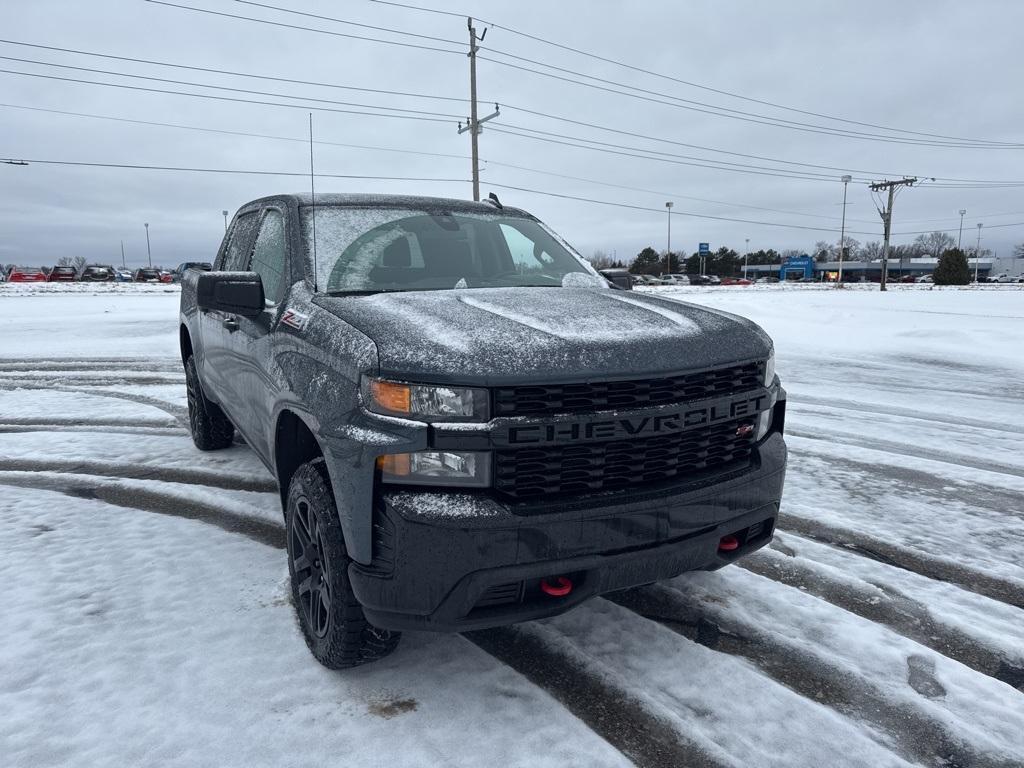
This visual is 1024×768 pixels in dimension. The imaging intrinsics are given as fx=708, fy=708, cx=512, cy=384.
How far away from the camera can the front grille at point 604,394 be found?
2162 millimetres

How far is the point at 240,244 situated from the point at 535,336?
3037mm

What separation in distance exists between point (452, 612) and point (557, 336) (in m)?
0.94

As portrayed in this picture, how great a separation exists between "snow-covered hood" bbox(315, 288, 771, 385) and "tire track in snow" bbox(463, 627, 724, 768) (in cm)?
113

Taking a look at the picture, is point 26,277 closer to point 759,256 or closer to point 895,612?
point 895,612

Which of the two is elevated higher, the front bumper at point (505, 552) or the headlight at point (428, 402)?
the headlight at point (428, 402)

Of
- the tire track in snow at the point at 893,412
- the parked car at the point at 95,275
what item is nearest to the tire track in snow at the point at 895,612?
the tire track in snow at the point at 893,412

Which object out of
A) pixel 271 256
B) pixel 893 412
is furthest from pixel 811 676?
pixel 893 412

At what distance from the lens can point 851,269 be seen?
11500 cm

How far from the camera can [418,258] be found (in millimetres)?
3469

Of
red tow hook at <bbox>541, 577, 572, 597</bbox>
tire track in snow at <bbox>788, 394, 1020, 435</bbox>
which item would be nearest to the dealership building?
tire track in snow at <bbox>788, 394, 1020, 435</bbox>

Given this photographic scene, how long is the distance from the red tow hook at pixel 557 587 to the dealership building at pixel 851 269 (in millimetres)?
110074

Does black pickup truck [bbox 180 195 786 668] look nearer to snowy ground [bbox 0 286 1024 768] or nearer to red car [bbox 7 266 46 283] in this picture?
snowy ground [bbox 0 286 1024 768]

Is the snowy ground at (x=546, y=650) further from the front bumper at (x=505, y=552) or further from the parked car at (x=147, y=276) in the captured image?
the parked car at (x=147, y=276)

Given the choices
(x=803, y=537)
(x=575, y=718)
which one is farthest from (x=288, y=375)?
(x=803, y=537)
